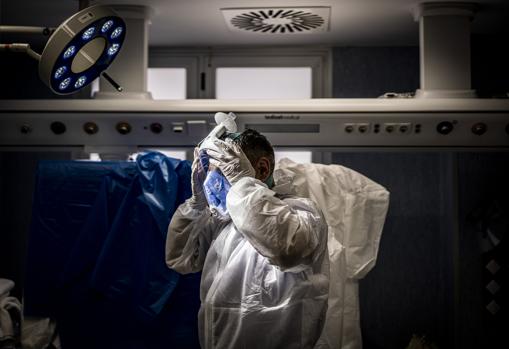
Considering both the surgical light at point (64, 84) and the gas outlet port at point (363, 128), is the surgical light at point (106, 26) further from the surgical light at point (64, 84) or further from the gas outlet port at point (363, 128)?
the gas outlet port at point (363, 128)

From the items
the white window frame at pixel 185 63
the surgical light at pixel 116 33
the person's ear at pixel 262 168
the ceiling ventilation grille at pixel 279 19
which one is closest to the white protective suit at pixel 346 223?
the person's ear at pixel 262 168

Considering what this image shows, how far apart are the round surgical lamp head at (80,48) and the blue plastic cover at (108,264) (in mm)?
510

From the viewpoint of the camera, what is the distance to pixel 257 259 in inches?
64.5

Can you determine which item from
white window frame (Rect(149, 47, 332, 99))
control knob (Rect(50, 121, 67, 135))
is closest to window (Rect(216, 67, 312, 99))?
white window frame (Rect(149, 47, 332, 99))

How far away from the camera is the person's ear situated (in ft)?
5.54

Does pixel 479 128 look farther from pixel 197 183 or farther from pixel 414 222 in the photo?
pixel 197 183

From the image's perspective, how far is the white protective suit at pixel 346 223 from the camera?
6.73 feet

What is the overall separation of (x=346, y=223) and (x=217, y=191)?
0.71 metres

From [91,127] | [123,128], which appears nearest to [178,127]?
[123,128]

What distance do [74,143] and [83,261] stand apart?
23.8 inches

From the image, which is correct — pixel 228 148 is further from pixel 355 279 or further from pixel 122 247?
pixel 355 279

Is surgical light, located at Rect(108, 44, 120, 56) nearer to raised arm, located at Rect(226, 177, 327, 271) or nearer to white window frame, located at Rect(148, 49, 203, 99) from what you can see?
raised arm, located at Rect(226, 177, 327, 271)

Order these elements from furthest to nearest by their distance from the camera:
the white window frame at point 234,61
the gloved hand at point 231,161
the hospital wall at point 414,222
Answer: the white window frame at point 234,61, the hospital wall at point 414,222, the gloved hand at point 231,161

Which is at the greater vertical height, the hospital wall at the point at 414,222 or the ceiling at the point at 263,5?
the ceiling at the point at 263,5
